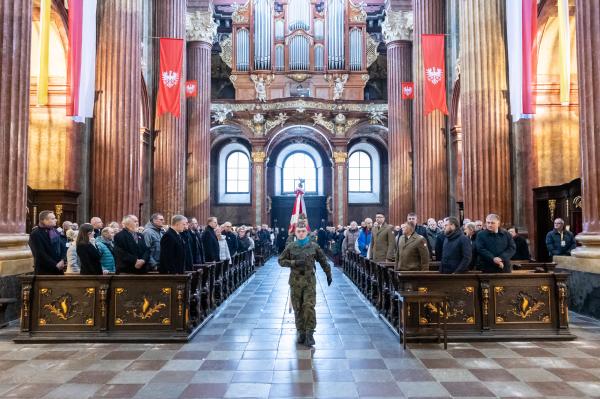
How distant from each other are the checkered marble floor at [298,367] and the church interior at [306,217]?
38 mm

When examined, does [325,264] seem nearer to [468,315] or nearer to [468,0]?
[468,315]

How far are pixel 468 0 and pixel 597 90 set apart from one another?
580 cm

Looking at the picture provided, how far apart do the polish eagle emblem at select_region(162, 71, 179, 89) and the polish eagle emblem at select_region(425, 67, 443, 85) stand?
6.78 metres

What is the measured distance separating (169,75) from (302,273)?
9664mm

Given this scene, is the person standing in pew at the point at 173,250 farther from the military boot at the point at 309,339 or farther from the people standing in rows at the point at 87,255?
the military boot at the point at 309,339

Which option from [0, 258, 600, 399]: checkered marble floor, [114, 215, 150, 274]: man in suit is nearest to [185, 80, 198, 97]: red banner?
[114, 215, 150, 274]: man in suit

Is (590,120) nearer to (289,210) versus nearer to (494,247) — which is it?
(494,247)

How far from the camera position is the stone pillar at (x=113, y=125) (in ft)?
42.8

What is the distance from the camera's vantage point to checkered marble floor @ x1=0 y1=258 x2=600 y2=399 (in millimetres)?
5059

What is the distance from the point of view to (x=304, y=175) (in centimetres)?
3391

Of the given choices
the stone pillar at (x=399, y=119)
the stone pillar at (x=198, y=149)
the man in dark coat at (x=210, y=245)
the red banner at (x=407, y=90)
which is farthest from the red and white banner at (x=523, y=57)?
the stone pillar at (x=198, y=149)

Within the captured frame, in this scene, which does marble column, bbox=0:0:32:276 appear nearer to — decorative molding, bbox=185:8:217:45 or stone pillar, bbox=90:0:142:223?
stone pillar, bbox=90:0:142:223

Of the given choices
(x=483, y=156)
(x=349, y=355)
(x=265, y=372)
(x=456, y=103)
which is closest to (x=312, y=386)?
(x=265, y=372)

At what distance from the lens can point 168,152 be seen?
18250 millimetres
